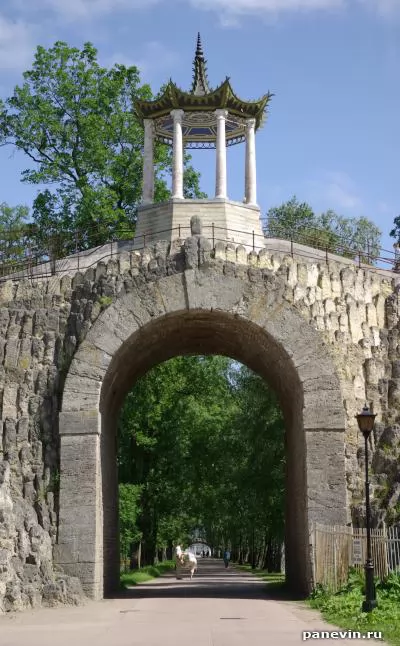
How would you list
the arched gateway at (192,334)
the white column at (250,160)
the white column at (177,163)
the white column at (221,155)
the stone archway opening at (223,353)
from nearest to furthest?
the arched gateway at (192,334)
the stone archway opening at (223,353)
the white column at (221,155)
the white column at (177,163)
the white column at (250,160)

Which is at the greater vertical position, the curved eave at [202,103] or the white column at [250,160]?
the curved eave at [202,103]

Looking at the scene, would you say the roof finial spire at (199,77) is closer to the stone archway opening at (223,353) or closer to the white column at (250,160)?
the white column at (250,160)

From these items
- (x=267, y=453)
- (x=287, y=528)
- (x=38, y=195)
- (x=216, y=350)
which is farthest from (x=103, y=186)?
(x=287, y=528)

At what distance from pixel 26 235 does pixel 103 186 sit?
4.15 m

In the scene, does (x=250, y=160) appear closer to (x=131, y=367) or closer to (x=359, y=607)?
(x=131, y=367)

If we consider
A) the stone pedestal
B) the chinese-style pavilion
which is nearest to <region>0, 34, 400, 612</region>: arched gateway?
the stone pedestal

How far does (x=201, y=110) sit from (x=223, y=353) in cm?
1302

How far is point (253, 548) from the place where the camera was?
53688mm

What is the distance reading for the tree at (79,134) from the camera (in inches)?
1687

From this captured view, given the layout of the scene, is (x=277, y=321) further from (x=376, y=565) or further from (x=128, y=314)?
(x=376, y=565)

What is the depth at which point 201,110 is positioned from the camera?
118 feet

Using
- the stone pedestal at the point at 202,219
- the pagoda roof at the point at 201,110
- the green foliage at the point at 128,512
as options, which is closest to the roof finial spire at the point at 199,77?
the pagoda roof at the point at 201,110

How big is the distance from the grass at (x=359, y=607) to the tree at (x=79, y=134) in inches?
1042

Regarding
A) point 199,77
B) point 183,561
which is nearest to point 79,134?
point 199,77
